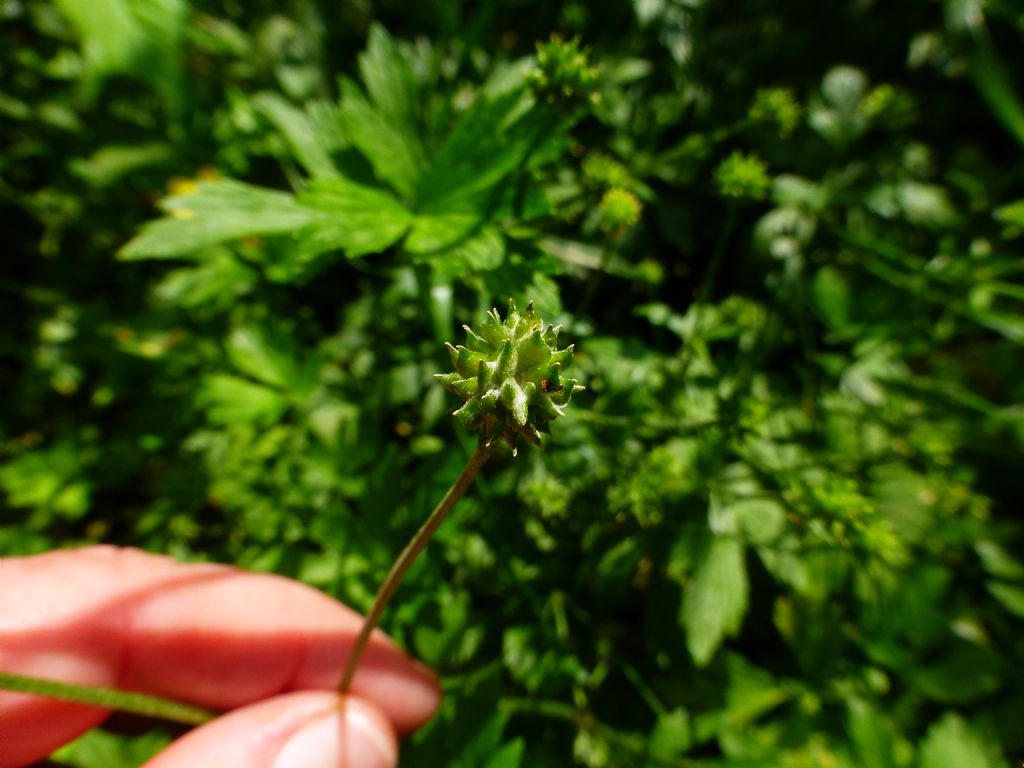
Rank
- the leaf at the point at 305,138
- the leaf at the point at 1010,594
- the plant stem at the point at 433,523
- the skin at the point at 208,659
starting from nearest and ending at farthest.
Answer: the plant stem at the point at 433,523 → the skin at the point at 208,659 → the leaf at the point at 305,138 → the leaf at the point at 1010,594

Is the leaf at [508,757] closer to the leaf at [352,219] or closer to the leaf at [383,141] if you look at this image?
the leaf at [352,219]

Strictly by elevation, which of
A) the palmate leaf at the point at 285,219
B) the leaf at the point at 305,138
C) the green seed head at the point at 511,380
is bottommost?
the green seed head at the point at 511,380

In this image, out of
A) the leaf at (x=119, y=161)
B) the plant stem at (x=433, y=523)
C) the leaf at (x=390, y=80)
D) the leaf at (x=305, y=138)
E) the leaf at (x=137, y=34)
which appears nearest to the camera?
the plant stem at (x=433, y=523)

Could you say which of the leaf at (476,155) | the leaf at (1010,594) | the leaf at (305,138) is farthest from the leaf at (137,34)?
the leaf at (1010,594)

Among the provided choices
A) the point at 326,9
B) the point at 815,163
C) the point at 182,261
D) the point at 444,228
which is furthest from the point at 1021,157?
the point at 182,261

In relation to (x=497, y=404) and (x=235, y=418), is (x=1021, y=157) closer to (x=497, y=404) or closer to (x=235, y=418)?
(x=497, y=404)

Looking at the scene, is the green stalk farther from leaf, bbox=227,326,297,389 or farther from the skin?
leaf, bbox=227,326,297,389

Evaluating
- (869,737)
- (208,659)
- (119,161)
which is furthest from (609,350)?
(119,161)

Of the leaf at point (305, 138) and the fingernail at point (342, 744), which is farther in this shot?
the leaf at point (305, 138)
